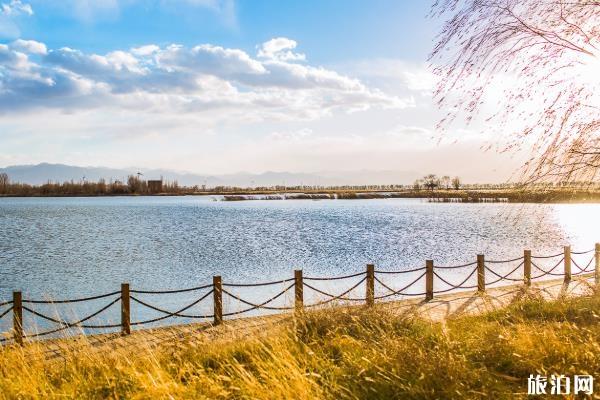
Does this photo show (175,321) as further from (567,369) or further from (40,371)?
(567,369)

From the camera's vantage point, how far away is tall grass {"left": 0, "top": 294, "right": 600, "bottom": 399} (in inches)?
211

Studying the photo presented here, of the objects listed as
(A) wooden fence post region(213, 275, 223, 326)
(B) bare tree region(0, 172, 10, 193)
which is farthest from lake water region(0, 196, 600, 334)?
(B) bare tree region(0, 172, 10, 193)

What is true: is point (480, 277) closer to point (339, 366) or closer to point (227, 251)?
point (339, 366)

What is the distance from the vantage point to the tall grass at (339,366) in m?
5.37

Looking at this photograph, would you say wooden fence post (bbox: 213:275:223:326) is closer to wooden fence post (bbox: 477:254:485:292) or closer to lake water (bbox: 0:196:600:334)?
lake water (bbox: 0:196:600:334)

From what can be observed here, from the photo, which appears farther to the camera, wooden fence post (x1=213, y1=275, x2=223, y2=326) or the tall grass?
wooden fence post (x1=213, y1=275, x2=223, y2=326)

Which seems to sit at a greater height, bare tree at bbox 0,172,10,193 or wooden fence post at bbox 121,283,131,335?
bare tree at bbox 0,172,10,193

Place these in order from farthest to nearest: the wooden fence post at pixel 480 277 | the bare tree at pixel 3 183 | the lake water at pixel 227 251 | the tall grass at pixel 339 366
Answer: the bare tree at pixel 3 183
the lake water at pixel 227 251
the wooden fence post at pixel 480 277
the tall grass at pixel 339 366

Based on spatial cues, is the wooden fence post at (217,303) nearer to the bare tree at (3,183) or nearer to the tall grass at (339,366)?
the tall grass at (339,366)

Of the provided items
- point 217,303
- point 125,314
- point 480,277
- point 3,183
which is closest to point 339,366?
point 217,303

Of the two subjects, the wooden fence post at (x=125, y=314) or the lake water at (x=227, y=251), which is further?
the lake water at (x=227, y=251)

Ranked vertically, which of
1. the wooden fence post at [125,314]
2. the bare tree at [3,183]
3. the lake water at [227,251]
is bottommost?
the lake water at [227,251]

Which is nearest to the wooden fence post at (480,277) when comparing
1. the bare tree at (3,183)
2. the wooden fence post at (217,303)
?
the wooden fence post at (217,303)

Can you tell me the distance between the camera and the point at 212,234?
42688mm
